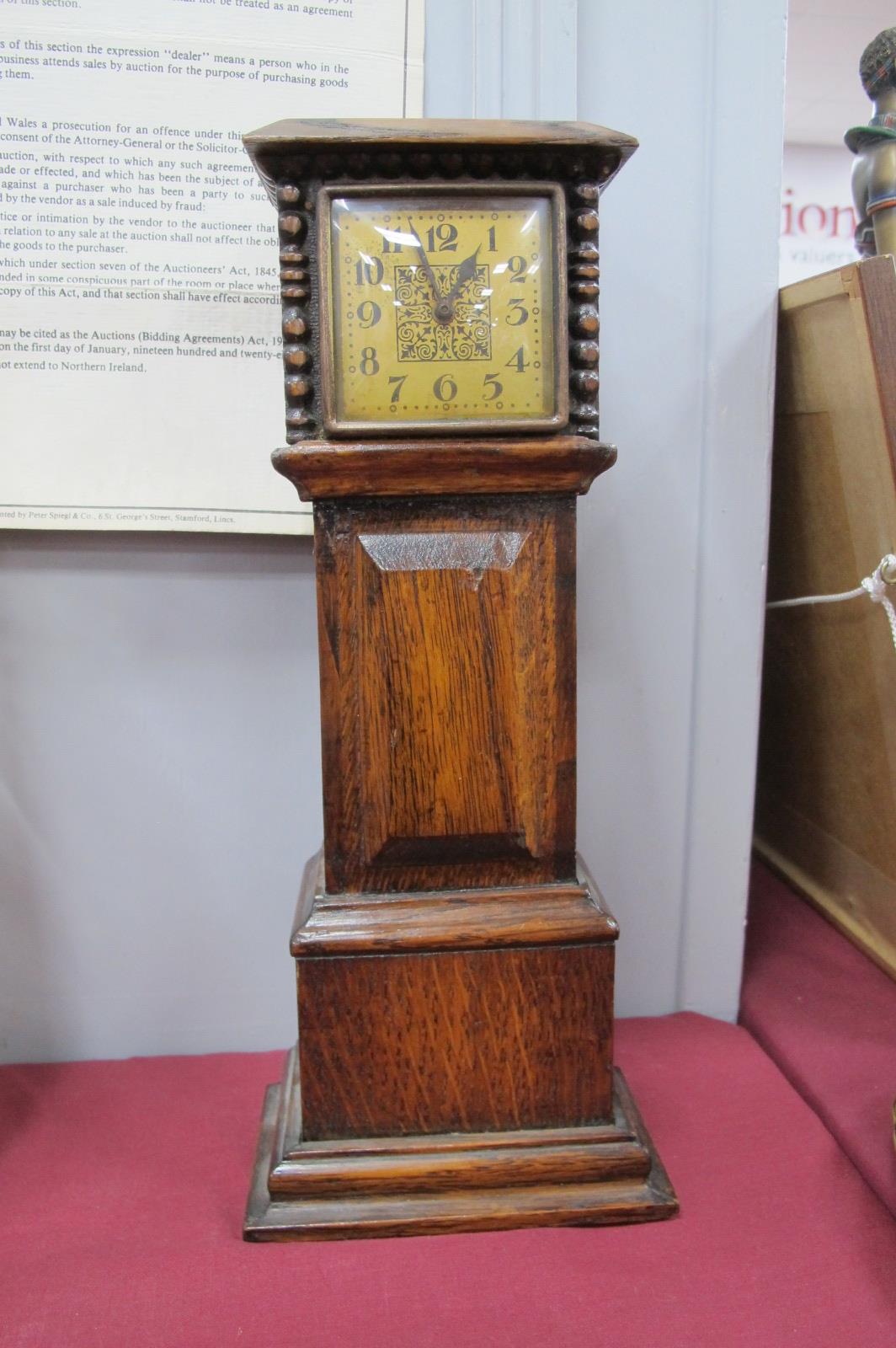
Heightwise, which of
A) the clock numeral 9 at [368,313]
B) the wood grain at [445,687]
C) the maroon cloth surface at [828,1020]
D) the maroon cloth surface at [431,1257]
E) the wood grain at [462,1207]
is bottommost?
the maroon cloth surface at [431,1257]

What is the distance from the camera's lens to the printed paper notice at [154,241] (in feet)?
4.00

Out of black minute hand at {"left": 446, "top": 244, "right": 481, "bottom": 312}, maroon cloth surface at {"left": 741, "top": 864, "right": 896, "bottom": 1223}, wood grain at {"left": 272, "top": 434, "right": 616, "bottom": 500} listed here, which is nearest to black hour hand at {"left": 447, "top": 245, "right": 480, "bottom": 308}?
black minute hand at {"left": 446, "top": 244, "right": 481, "bottom": 312}

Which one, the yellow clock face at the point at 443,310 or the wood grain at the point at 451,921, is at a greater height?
the yellow clock face at the point at 443,310

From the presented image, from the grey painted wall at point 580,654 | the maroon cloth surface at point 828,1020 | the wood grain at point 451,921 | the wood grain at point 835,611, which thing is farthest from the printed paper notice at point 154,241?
the maroon cloth surface at point 828,1020

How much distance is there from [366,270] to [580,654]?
598mm

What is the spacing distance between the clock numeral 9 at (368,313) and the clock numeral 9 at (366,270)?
0.8 inches

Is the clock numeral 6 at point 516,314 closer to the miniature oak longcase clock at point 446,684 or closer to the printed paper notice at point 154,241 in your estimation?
the miniature oak longcase clock at point 446,684

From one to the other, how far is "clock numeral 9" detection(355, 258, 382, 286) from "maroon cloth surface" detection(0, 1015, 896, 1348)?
950 mm

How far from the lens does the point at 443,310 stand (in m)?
0.99

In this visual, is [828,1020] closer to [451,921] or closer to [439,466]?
[451,921]

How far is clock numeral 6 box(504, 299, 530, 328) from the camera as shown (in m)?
0.99

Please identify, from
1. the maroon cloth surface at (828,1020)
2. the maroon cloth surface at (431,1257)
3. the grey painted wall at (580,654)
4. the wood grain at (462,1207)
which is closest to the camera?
the maroon cloth surface at (431,1257)

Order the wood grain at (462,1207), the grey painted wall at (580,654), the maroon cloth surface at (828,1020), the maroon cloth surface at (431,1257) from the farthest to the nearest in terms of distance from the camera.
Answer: the grey painted wall at (580,654)
the maroon cloth surface at (828,1020)
the wood grain at (462,1207)
the maroon cloth surface at (431,1257)

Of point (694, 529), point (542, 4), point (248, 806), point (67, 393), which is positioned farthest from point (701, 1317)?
point (542, 4)
